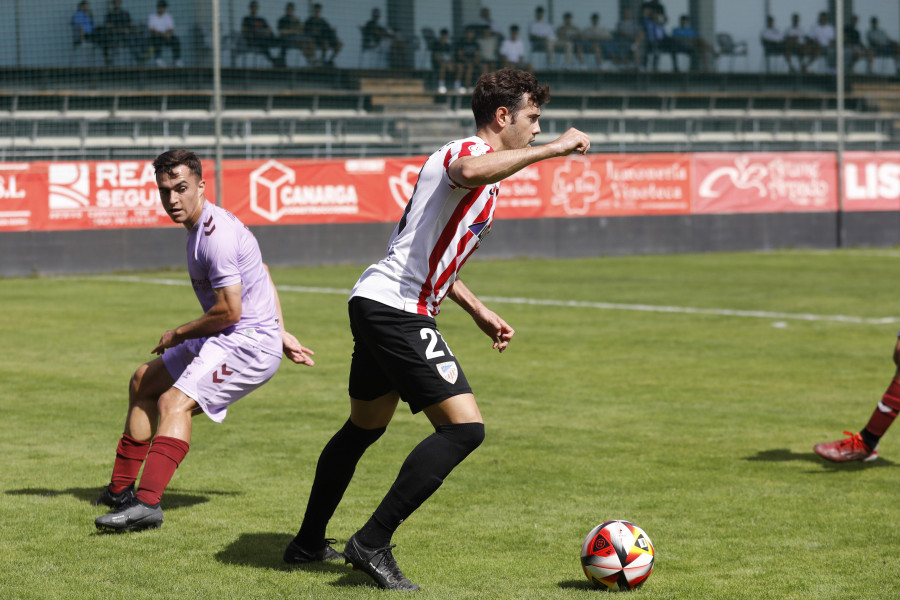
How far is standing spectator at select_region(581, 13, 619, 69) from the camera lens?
32875mm

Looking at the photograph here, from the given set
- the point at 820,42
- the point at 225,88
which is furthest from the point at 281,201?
the point at 820,42

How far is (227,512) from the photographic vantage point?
19.5 feet

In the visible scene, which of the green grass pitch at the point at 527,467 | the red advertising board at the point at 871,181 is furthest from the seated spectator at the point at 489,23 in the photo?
the green grass pitch at the point at 527,467

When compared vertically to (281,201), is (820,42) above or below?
above

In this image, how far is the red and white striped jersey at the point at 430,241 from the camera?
14.9 feet

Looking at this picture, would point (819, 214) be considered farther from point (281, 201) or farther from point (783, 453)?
point (783, 453)

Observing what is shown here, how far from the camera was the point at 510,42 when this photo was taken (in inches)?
1238

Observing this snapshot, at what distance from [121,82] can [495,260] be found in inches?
380

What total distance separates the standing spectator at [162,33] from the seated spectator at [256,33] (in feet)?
5.62

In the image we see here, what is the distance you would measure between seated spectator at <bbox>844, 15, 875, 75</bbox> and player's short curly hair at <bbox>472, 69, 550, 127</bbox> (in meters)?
33.3

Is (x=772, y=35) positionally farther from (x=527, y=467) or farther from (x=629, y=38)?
(x=527, y=467)

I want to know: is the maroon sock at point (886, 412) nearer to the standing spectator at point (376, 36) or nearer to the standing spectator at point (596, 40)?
the standing spectator at point (376, 36)

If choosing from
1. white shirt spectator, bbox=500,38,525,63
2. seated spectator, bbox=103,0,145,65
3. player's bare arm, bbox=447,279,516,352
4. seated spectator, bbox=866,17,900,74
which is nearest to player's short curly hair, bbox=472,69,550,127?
player's bare arm, bbox=447,279,516,352

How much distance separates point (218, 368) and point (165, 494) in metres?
0.99
